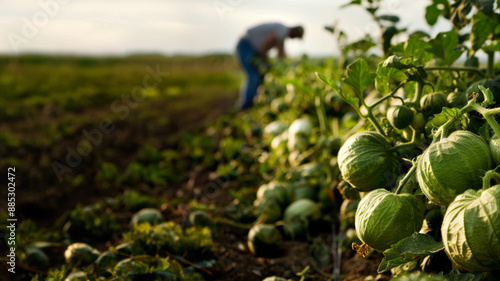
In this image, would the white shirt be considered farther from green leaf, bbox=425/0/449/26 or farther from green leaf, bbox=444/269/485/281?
green leaf, bbox=444/269/485/281

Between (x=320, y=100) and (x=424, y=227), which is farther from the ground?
(x=320, y=100)

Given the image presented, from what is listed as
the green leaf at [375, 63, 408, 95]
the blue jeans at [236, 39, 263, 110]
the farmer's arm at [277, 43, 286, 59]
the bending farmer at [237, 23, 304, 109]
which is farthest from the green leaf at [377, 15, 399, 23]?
the farmer's arm at [277, 43, 286, 59]

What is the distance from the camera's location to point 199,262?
195cm

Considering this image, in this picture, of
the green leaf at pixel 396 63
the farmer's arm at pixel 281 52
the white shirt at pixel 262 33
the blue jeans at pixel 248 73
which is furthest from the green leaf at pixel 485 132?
the farmer's arm at pixel 281 52

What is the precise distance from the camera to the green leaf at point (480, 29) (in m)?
1.63

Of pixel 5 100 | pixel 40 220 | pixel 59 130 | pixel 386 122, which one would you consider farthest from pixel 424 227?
pixel 5 100

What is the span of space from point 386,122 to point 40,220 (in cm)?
278

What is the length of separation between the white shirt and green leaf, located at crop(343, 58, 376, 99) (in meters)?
5.10

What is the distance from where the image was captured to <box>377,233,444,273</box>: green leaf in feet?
3.51

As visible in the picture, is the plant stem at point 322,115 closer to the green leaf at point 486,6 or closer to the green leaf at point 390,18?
the green leaf at point 390,18

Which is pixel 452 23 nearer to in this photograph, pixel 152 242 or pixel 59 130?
pixel 152 242

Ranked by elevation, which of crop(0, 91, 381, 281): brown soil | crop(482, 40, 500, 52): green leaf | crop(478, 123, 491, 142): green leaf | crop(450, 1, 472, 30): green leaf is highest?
crop(450, 1, 472, 30): green leaf

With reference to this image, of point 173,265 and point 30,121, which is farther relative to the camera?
point 30,121

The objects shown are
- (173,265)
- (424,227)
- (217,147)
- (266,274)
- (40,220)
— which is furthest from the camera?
(217,147)
